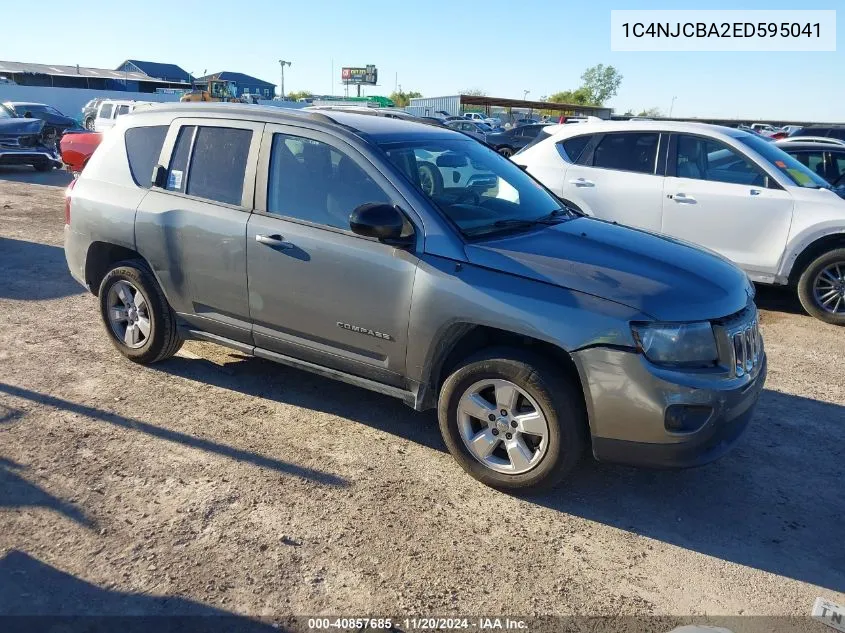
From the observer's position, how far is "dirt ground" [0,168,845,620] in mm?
2912

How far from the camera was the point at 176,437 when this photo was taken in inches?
164

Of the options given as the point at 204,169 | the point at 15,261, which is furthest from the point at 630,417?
the point at 15,261

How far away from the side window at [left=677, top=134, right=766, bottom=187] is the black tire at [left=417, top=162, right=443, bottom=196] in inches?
157

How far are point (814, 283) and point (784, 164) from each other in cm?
124

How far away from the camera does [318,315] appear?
13.5 feet

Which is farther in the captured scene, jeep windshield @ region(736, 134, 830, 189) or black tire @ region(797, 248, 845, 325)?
jeep windshield @ region(736, 134, 830, 189)

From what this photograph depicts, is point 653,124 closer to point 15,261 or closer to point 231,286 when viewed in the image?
point 231,286

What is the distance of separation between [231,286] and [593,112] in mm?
58265

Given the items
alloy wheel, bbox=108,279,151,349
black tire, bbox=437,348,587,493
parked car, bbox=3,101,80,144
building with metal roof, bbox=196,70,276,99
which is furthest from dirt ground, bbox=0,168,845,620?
building with metal roof, bbox=196,70,276,99

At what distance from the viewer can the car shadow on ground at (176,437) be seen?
3.80 metres


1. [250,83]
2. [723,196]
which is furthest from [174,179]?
[250,83]

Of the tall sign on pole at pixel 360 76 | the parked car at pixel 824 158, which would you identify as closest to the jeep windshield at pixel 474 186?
the parked car at pixel 824 158

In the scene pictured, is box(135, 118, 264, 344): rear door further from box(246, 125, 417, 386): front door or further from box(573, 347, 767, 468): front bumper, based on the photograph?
box(573, 347, 767, 468): front bumper

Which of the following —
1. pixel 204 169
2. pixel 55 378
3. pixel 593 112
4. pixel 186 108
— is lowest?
pixel 55 378
